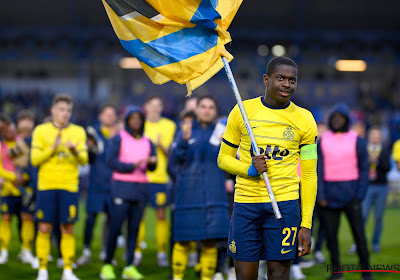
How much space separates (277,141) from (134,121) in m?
3.72

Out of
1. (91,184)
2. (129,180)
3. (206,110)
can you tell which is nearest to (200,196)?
(206,110)

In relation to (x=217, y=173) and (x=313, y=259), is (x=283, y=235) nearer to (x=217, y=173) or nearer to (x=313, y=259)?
(x=217, y=173)

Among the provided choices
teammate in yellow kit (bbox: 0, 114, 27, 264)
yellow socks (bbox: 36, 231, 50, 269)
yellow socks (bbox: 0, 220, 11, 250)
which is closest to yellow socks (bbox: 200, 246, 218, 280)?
yellow socks (bbox: 36, 231, 50, 269)

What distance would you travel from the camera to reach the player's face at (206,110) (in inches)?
275

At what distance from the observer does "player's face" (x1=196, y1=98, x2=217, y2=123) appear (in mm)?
6984

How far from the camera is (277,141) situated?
4.54 m

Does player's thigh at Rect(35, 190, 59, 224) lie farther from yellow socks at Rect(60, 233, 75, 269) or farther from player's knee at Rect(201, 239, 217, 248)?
player's knee at Rect(201, 239, 217, 248)

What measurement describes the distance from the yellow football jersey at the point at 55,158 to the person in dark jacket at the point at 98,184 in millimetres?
1427

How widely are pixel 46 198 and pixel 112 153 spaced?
1012 mm

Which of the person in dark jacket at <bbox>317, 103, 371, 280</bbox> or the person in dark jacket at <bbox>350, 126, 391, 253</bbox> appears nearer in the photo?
the person in dark jacket at <bbox>317, 103, 371, 280</bbox>

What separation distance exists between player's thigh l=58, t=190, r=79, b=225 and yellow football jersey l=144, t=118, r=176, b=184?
201 cm

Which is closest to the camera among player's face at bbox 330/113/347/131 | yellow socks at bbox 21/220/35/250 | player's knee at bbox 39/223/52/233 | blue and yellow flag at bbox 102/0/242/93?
blue and yellow flag at bbox 102/0/242/93

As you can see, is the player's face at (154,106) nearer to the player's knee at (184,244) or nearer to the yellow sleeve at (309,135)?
the player's knee at (184,244)

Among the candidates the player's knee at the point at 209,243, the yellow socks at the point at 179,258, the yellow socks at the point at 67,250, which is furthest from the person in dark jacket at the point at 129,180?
the player's knee at the point at 209,243
